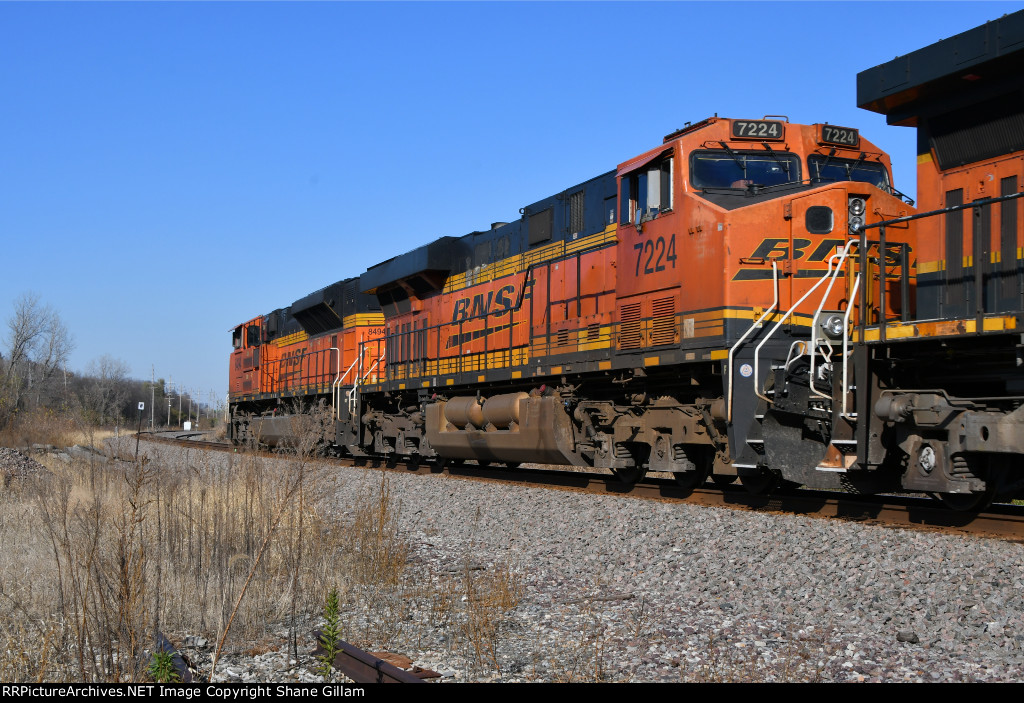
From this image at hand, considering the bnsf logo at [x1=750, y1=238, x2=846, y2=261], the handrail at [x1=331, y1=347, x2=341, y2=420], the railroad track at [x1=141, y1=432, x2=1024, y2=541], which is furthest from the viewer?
the handrail at [x1=331, y1=347, x2=341, y2=420]

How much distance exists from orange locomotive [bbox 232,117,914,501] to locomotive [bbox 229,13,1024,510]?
0.09ft

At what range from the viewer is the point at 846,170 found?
32.8 feet

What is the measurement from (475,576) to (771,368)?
367cm

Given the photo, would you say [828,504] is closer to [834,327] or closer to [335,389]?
[834,327]

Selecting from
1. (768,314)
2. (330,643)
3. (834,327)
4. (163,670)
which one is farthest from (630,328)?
(163,670)

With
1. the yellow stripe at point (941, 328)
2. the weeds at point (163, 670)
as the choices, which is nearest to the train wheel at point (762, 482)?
the yellow stripe at point (941, 328)

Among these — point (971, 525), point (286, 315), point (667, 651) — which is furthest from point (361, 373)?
point (667, 651)

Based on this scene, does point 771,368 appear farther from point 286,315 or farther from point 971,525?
point 286,315

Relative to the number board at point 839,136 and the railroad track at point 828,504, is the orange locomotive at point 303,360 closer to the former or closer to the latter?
the railroad track at point 828,504

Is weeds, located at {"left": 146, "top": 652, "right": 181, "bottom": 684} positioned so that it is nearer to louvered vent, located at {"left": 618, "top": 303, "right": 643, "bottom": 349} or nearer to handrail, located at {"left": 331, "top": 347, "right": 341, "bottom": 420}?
louvered vent, located at {"left": 618, "top": 303, "right": 643, "bottom": 349}

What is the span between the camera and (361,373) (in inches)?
780

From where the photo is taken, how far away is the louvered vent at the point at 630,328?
35.6ft

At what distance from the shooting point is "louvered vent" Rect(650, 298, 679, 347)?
402 inches

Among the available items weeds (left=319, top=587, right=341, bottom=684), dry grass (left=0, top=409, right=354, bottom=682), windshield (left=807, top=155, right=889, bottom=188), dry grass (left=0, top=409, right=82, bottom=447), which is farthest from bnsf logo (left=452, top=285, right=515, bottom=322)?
dry grass (left=0, top=409, right=82, bottom=447)
